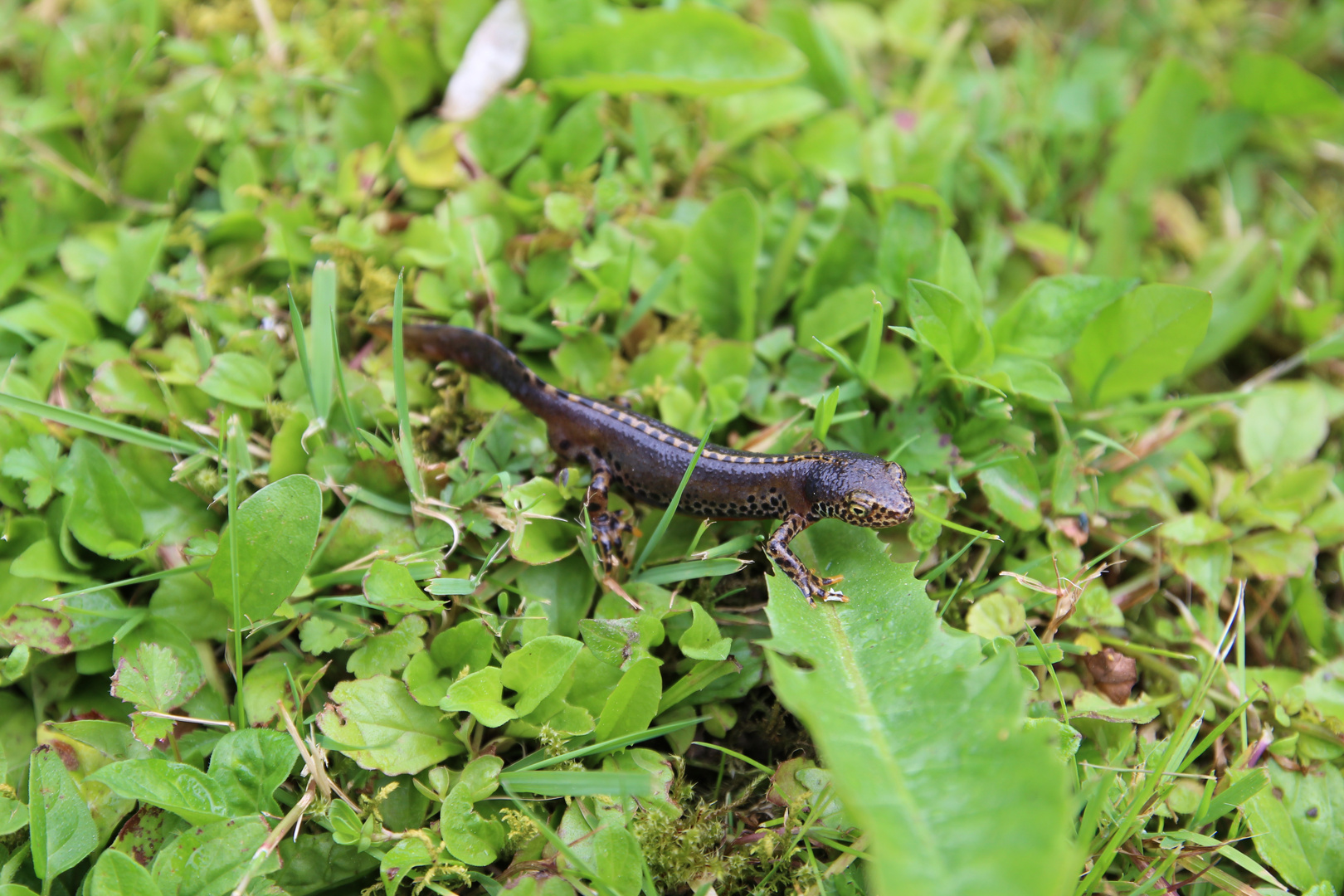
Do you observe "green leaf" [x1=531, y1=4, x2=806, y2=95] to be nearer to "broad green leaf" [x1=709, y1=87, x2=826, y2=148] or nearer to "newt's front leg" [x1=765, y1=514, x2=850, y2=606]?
"broad green leaf" [x1=709, y1=87, x2=826, y2=148]

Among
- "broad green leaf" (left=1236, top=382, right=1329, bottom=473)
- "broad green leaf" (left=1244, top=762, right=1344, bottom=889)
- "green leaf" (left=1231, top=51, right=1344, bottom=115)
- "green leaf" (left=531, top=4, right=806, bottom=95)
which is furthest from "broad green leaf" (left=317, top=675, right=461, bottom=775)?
"green leaf" (left=1231, top=51, right=1344, bottom=115)

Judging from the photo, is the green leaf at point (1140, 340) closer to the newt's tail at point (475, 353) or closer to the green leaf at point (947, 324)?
the green leaf at point (947, 324)

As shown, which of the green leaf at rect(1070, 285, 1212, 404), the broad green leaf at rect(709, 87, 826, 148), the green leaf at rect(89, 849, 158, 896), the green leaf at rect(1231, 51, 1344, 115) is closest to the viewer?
the green leaf at rect(89, 849, 158, 896)

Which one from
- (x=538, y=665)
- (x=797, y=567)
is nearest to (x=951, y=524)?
(x=797, y=567)

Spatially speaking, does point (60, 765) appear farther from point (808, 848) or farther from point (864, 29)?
point (864, 29)

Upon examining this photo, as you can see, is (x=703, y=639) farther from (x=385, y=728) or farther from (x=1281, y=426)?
(x=1281, y=426)
